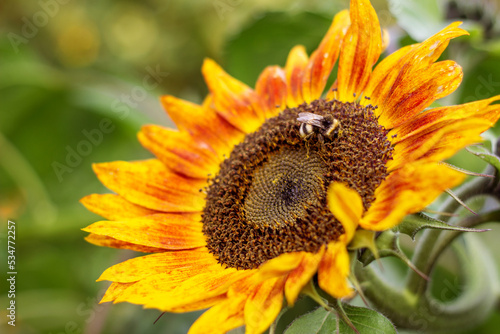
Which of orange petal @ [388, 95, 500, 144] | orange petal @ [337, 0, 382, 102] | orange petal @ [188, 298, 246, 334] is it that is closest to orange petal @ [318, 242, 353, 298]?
orange petal @ [188, 298, 246, 334]

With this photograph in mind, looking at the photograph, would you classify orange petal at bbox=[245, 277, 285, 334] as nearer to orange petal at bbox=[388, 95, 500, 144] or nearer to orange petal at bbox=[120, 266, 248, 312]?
orange petal at bbox=[120, 266, 248, 312]

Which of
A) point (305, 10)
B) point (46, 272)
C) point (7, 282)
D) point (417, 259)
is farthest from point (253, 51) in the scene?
point (7, 282)

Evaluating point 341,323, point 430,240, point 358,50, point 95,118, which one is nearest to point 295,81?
point 358,50

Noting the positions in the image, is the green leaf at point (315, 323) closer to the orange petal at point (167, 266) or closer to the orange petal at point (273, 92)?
the orange petal at point (167, 266)

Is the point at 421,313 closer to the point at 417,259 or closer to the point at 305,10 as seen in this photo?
the point at 417,259

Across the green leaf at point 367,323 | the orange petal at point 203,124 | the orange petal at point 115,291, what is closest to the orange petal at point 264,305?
the green leaf at point 367,323

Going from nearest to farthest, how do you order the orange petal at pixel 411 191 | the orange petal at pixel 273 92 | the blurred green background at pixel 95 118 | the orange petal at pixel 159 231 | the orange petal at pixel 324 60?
the orange petal at pixel 411 191
the orange petal at pixel 159 231
the orange petal at pixel 324 60
the orange petal at pixel 273 92
the blurred green background at pixel 95 118

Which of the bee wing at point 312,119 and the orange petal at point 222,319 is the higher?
the bee wing at point 312,119
